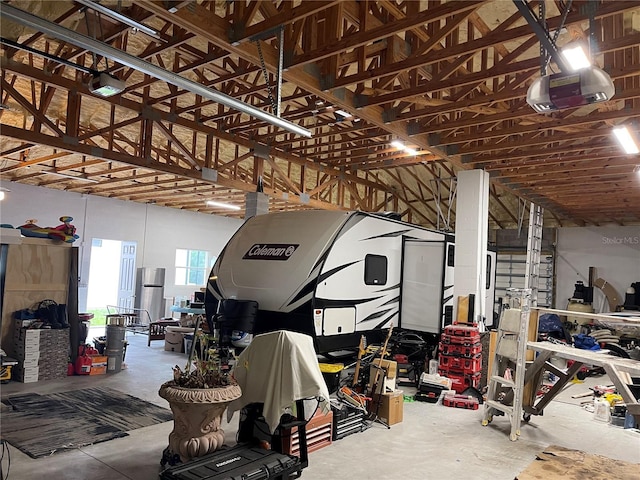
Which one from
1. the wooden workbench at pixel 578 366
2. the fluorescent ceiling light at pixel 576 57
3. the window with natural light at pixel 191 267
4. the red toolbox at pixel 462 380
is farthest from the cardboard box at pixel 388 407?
the window with natural light at pixel 191 267

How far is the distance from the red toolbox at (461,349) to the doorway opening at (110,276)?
1104 centimetres

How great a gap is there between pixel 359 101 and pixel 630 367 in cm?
426

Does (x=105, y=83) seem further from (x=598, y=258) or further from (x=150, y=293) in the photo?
(x=598, y=258)

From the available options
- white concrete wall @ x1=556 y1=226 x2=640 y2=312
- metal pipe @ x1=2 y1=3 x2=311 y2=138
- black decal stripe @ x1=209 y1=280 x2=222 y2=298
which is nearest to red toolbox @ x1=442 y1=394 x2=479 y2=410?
black decal stripe @ x1=209 y1=280 x2=222 y2=298

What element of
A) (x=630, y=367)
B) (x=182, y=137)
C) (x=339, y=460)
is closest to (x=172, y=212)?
(x=182, y=137)

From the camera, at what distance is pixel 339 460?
4.46 meters

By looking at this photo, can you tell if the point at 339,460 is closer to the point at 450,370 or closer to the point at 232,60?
the point at 450,370

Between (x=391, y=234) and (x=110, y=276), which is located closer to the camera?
(x=391, y=234)

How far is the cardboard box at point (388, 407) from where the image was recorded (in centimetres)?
557

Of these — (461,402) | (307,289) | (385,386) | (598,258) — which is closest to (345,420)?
(385,386)

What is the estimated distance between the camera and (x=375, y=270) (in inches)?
292

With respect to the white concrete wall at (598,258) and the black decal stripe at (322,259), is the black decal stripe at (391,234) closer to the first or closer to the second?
the black decal stripe at (322,259)

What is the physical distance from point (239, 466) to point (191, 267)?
14517 mm

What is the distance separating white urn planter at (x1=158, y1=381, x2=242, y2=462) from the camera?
3682mm
